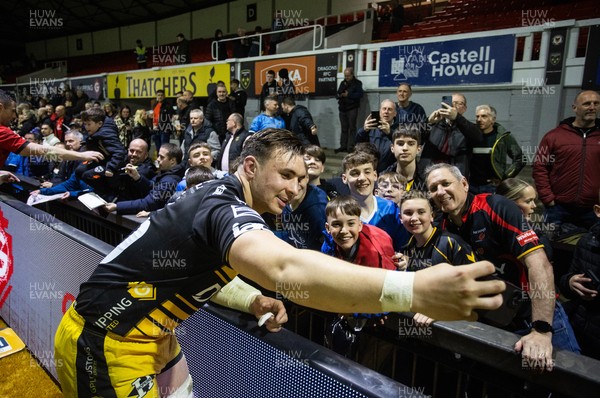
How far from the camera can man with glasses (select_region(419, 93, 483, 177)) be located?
4.32 m

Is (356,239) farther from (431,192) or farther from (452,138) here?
(452,138)

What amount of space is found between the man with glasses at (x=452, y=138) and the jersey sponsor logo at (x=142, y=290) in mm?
3734

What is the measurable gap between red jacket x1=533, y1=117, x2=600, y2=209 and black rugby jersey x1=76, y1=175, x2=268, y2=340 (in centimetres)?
412

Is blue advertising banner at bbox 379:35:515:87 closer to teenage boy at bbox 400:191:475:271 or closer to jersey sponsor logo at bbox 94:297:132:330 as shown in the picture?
teenage boy at bbox 400:191:475:271

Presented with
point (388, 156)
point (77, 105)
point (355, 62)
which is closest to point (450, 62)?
point (355, 62)

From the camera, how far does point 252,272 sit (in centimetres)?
98

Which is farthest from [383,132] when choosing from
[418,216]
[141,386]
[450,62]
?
[141,386]

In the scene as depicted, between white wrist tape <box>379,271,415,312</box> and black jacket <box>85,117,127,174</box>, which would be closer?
white wrist tape <box>379,271,415,312</box>

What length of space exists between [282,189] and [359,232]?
1228 mm

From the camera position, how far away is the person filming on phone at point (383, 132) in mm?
4773

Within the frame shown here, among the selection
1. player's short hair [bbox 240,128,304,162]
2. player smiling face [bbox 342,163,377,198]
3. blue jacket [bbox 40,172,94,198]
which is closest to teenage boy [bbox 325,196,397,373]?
player smiling face [bbox 342,163,377,198]

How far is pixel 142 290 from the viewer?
145cm

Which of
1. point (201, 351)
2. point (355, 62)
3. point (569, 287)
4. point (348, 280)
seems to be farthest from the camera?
point (355, 62)

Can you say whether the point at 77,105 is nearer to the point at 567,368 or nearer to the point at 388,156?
the point at 388,156
